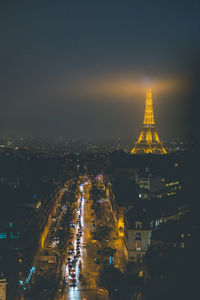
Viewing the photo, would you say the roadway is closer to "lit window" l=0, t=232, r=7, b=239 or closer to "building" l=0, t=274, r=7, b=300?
"building" l=0, t=274, r=7, b=300

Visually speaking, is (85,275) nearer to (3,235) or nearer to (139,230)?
(139,230)

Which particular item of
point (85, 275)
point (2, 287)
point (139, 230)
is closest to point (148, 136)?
point (139, 230)

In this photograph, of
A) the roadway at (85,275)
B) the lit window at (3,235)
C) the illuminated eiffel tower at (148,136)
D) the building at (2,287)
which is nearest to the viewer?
the building at (2,287)

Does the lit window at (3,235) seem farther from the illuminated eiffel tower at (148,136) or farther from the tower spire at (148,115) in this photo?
the tower spire at (148,115)

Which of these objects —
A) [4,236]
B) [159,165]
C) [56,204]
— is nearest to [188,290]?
[4,236]

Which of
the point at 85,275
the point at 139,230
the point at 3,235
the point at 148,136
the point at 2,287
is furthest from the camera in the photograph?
the point at 148,136

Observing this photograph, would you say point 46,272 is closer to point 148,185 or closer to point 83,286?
point 83,286

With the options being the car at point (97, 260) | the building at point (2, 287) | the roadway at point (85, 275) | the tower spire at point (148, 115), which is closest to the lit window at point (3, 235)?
the roadway at point (85, 275)

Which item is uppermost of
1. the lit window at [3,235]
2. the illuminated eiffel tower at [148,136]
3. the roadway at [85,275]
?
the illuminated eiffel tower at [148,136]

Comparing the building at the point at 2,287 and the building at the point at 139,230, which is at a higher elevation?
the building at the point at 139,230

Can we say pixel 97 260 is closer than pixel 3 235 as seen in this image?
Yes
